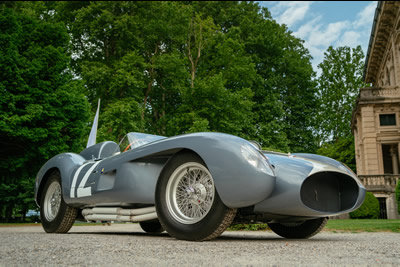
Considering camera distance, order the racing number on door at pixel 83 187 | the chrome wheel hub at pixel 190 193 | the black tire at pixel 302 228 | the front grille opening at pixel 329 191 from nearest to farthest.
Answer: the chrome wheel hub at pixel 190 193 < the front grille opening at pixel 329 191 < the black tire at pixel 302 228 < the racing number on door at pixel 83 187

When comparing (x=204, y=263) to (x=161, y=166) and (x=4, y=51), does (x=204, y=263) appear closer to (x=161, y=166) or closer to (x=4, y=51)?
(x=161, y=166)

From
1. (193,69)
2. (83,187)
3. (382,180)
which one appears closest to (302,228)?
(83,187)

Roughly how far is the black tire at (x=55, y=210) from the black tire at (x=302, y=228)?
11.0 ft

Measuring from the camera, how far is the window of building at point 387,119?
97.4ft

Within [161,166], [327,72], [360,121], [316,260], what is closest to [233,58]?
[360,121]

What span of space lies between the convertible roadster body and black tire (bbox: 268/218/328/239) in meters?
0.01

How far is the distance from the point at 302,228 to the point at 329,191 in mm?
1031

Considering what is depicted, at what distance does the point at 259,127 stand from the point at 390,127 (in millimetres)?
9573

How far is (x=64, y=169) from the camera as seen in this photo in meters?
6.72

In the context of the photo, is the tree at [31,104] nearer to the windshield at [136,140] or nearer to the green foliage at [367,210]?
the windshield at [136,140]

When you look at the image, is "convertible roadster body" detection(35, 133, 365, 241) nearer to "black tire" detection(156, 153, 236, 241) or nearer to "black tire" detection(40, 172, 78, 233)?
"black tire" detection(156, 153, 236, 241)

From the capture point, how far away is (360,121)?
31672 mm

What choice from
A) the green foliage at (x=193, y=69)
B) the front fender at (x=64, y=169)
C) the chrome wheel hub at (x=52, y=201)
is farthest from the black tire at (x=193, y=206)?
the green foliage at (x=193, y=69)

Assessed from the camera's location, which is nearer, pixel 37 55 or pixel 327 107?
pixel 37 55
